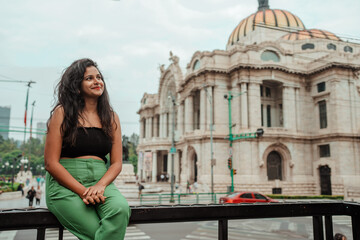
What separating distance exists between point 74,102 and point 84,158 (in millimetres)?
446

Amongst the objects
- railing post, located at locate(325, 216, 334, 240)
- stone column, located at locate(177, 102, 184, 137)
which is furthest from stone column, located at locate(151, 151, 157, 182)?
railing post, located at locate(325, 216, 334, 240)

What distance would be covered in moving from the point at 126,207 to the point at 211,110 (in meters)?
36.1

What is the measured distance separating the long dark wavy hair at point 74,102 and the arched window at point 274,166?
3759cm

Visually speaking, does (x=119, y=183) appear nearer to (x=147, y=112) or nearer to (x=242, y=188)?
(x=242, y=188)

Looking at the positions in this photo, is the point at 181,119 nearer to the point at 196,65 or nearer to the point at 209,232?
the point at 196,65

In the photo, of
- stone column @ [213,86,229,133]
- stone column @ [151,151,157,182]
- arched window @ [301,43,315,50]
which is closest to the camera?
stone column @ [213,86,229,133]

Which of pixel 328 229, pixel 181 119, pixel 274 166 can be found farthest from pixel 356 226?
pixel 181 119

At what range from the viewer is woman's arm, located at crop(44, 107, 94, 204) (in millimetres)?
2092

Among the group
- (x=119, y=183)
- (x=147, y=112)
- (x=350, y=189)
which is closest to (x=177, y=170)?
(x=119, y=183)

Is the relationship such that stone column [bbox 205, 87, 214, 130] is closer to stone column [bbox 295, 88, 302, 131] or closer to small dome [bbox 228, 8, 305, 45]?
stone column [bbox 295, 88, 302, 131]

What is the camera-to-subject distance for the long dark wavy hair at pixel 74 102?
2.26 m

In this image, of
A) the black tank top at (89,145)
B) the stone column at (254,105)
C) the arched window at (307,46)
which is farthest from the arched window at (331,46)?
the black tank top at (89,145)

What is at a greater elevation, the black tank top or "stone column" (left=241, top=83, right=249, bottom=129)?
"stone column" (left=241, top=83, right=249, bottom=129)

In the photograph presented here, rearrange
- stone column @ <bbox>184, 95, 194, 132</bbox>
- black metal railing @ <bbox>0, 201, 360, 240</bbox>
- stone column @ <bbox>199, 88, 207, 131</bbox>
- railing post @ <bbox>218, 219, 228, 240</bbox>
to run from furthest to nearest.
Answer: stone column @ <bbox>184, 95, 194, 132</bbox> → stone column @ <bbox>199, 88, 207, 131</bbox> → railing post @ <bbox>218, 219, 228, 240</bbox> → black metal railing @ <bbox>0, 201, 360, 240</bbox>
